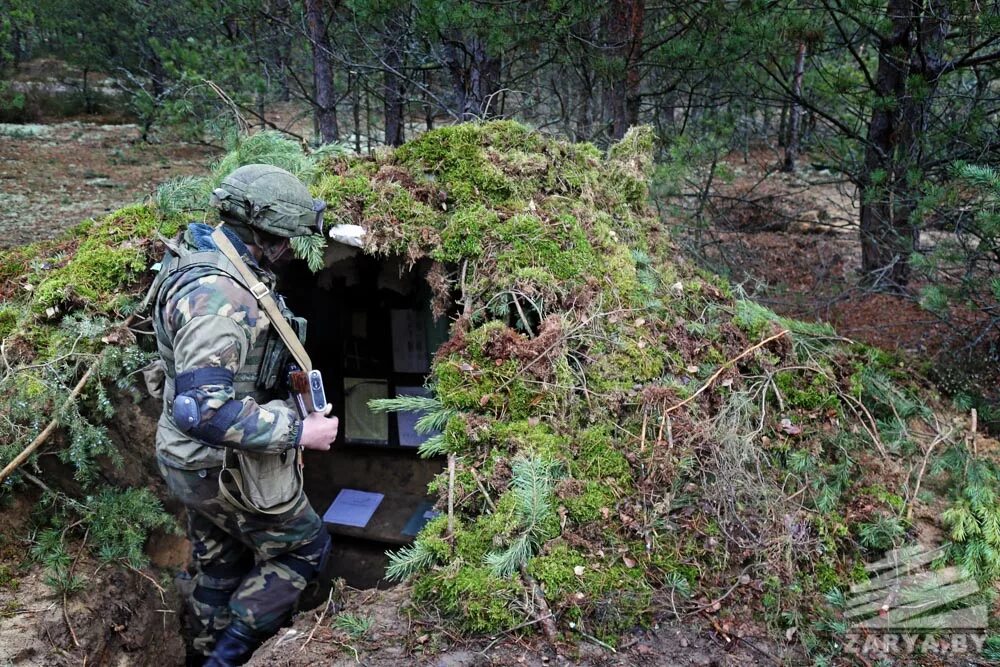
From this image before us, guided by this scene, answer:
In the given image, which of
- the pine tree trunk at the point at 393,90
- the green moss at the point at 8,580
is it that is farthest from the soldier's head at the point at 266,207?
the pine tree trunk at the point at 393,90

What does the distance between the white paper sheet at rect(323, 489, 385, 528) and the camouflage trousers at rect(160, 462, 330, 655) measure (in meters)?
1.63

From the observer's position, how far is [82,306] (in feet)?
12.9

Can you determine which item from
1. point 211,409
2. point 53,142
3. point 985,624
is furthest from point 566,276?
point 53,142

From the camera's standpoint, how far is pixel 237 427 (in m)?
2.79

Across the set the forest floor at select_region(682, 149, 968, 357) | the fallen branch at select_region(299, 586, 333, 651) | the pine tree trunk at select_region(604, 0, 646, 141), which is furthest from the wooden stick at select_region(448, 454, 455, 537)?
the pine tree trunk at select_region(604, 0, 646, 141)

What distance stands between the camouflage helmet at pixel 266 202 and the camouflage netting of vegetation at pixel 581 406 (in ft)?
2.76

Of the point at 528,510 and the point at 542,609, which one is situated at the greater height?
the point at 528,510

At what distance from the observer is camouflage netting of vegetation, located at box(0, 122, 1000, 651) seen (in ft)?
9.62

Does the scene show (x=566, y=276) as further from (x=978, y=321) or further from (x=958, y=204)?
(x=978, y=321)

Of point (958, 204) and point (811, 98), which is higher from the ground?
point (811, 98)

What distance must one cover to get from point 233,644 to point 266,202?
2.16 meters

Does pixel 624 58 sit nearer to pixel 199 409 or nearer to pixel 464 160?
pixel 464 160

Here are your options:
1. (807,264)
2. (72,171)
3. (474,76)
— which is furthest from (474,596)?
(72,171)

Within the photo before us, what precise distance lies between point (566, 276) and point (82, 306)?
2.74m
